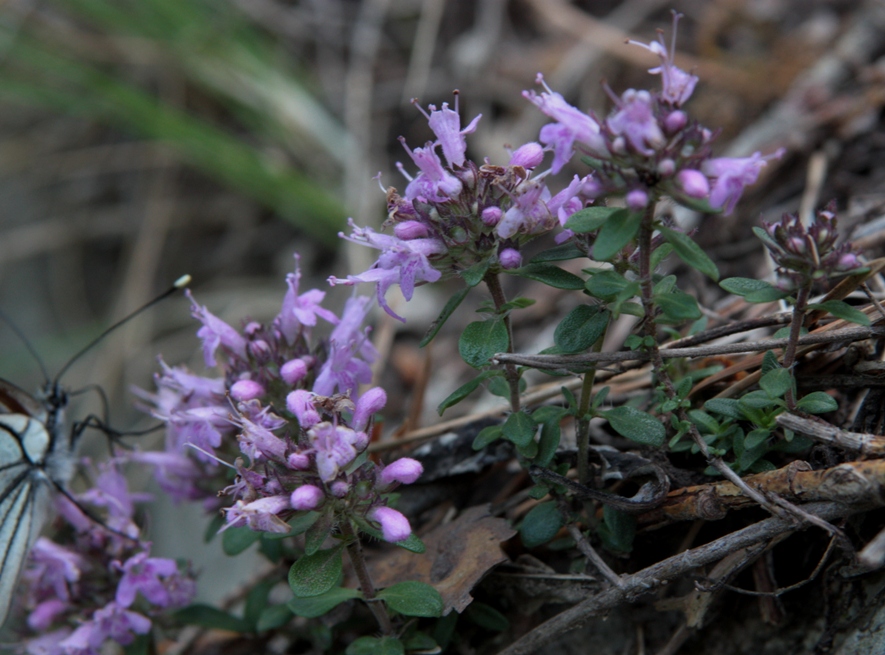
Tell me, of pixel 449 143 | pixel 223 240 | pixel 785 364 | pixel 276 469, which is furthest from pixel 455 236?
pixel 223 240

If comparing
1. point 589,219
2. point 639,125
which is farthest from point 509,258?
point 639,125

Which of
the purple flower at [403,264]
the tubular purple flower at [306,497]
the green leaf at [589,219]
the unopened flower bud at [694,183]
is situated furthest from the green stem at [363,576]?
the unopened flower bud at [694,183]

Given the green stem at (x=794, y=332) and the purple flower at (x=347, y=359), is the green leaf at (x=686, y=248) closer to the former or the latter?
the green stem at (x=794, y=332)

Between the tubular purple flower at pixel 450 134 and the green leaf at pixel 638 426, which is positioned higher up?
the tubular purple flower at pixel 450 134

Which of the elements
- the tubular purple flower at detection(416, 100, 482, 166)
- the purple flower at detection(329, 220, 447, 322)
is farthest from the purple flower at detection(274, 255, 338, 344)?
the tubular purple flower at detection(416, 100, 482, 166)

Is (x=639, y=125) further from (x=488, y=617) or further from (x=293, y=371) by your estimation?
(x=488, y=617)

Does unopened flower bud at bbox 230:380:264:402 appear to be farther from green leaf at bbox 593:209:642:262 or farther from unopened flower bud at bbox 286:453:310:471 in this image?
green leaf at bbox 593:209:642:262
